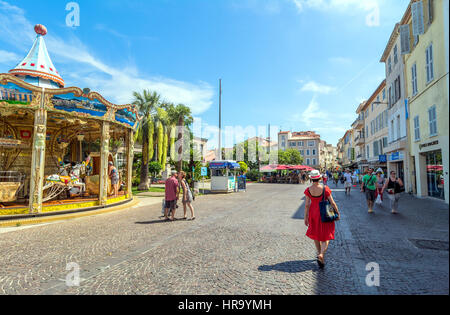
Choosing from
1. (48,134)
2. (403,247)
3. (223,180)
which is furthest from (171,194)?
(223,180)

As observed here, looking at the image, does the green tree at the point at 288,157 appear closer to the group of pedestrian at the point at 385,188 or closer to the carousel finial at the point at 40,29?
the group of pedestrian at the point at 385,188

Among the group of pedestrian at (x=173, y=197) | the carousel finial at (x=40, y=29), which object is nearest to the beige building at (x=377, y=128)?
the group of pedestrian at (x=173, y=197)

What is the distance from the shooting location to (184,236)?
21.6 ft

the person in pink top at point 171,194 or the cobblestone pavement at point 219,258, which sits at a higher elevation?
the person in pink top at point 171,194

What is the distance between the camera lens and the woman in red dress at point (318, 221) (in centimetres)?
431

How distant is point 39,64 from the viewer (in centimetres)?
1217

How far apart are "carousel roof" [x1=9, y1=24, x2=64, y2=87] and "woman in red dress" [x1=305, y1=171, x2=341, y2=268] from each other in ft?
44.6

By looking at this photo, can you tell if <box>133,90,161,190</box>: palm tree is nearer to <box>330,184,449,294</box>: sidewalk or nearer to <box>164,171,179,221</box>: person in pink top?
<box>164,171,179,221</box>: person in pink top

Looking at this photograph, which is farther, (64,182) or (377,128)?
(377,128)

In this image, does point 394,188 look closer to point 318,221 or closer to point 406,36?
point 318,221

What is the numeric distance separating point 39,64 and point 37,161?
5823mm

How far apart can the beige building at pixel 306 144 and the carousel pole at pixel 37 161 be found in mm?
→ 75382

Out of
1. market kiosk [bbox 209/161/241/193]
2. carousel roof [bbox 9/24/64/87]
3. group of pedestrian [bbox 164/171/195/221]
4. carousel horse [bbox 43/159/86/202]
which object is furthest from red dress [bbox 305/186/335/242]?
market kiosk [bbox 209/161/241/193]
